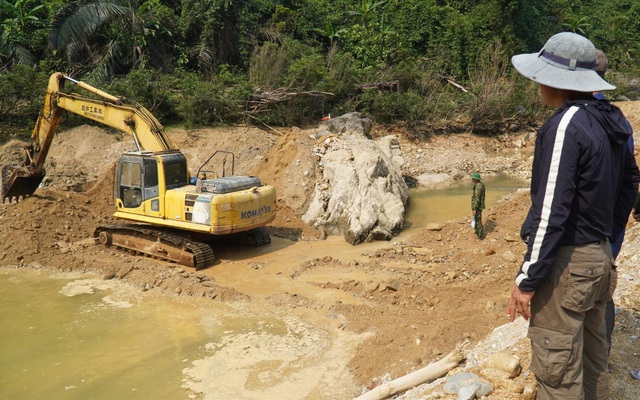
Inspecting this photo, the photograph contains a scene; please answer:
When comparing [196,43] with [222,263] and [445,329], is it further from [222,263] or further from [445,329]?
[445,329]

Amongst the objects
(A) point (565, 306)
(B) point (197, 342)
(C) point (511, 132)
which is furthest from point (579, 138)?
(C) point (511, 132)

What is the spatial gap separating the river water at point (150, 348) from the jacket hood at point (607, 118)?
12.1ft

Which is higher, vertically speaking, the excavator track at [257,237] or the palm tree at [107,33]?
the palm tree at [107,33]

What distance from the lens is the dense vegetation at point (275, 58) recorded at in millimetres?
18484

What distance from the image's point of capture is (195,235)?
10.2 metres

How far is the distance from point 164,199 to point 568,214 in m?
7.85

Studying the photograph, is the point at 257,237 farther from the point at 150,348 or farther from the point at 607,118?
the point at 607,118

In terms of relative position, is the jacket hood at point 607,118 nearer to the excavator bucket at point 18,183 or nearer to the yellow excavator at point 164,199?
the yellow excavator at point 164,199

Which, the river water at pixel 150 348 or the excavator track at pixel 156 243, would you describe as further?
the excavator track at pixel 156 243

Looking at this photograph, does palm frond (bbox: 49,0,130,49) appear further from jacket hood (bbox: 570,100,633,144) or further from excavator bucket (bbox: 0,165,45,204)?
jacket hood (bbox: 570,100,633,144)

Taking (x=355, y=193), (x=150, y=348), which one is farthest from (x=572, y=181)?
(x=355, y=193)

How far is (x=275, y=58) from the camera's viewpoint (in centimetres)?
2059

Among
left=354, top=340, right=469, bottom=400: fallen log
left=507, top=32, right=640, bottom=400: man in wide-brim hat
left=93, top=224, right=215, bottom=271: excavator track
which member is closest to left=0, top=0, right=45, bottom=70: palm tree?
left=93, top=224, right=215, bottom=271: excavator track

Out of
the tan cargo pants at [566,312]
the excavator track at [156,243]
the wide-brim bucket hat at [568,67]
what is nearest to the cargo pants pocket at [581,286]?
the tan cargo pants at [566,312]
